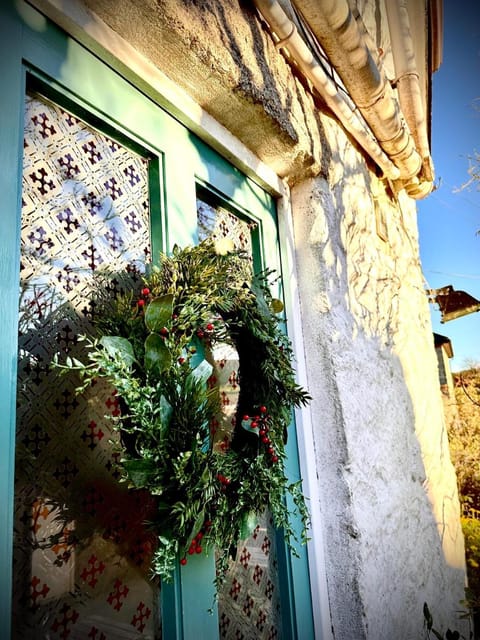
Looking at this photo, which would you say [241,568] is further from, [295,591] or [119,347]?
[119,347]

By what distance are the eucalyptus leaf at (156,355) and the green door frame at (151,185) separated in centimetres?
25

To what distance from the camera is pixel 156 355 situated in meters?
0.89

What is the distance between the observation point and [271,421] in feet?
3.78

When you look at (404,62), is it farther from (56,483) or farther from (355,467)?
(56,483)

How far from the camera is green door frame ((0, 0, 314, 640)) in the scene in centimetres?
80

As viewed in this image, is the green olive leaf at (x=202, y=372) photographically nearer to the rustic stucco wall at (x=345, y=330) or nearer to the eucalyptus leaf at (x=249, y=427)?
the eucalyptus leaf at (x=249, y=427)

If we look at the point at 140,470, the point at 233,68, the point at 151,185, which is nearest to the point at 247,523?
the point at 140,470

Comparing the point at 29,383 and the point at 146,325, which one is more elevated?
the point at 146,325

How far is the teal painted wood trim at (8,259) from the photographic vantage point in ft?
2.41

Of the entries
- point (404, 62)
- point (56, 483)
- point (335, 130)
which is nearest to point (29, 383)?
point (56, 483)

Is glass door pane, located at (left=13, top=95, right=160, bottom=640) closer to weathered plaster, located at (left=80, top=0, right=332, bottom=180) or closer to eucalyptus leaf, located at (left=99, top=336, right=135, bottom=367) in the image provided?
eucalyptus leaf, located at (left=99, top=336, right=135, bottom=367)

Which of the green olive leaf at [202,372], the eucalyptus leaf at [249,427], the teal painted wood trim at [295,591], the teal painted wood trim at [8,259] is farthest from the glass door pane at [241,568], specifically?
the teal painted wood trim at [8,259]

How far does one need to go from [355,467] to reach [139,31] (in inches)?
65.6

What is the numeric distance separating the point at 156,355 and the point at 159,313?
9 cm
